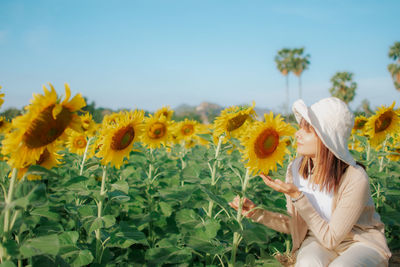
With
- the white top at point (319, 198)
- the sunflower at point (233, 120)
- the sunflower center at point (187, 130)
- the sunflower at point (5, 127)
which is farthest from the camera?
the sunflower center at point (187, 130)

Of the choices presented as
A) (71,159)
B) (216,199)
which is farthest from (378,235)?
(71,159)

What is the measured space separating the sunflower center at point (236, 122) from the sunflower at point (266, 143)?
0.59 metres

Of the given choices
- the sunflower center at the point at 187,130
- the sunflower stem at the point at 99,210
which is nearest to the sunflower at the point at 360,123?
the sunflower center at the point at 187,130

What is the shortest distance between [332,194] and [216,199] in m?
1.01

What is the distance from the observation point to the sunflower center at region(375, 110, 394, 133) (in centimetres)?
403

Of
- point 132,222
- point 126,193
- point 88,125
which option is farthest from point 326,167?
point 88,125

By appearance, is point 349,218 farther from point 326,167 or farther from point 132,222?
point 132,222

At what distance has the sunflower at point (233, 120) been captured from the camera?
286 centimetres

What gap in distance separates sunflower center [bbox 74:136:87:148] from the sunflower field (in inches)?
0.4

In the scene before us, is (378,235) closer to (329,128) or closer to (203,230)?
(329,128)

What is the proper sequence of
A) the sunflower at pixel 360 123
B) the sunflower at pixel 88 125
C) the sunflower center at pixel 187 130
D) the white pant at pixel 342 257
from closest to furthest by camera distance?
the white pant at pixel 342 257 < the sunflower at pixel 88 125 < the sunflower at pixel 360 123 < the sunflower center at pixel 187 130

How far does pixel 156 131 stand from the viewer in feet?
12.5

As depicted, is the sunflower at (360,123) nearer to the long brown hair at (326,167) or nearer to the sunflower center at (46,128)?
the long brown hair at (326,167)

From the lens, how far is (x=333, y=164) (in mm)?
2436
